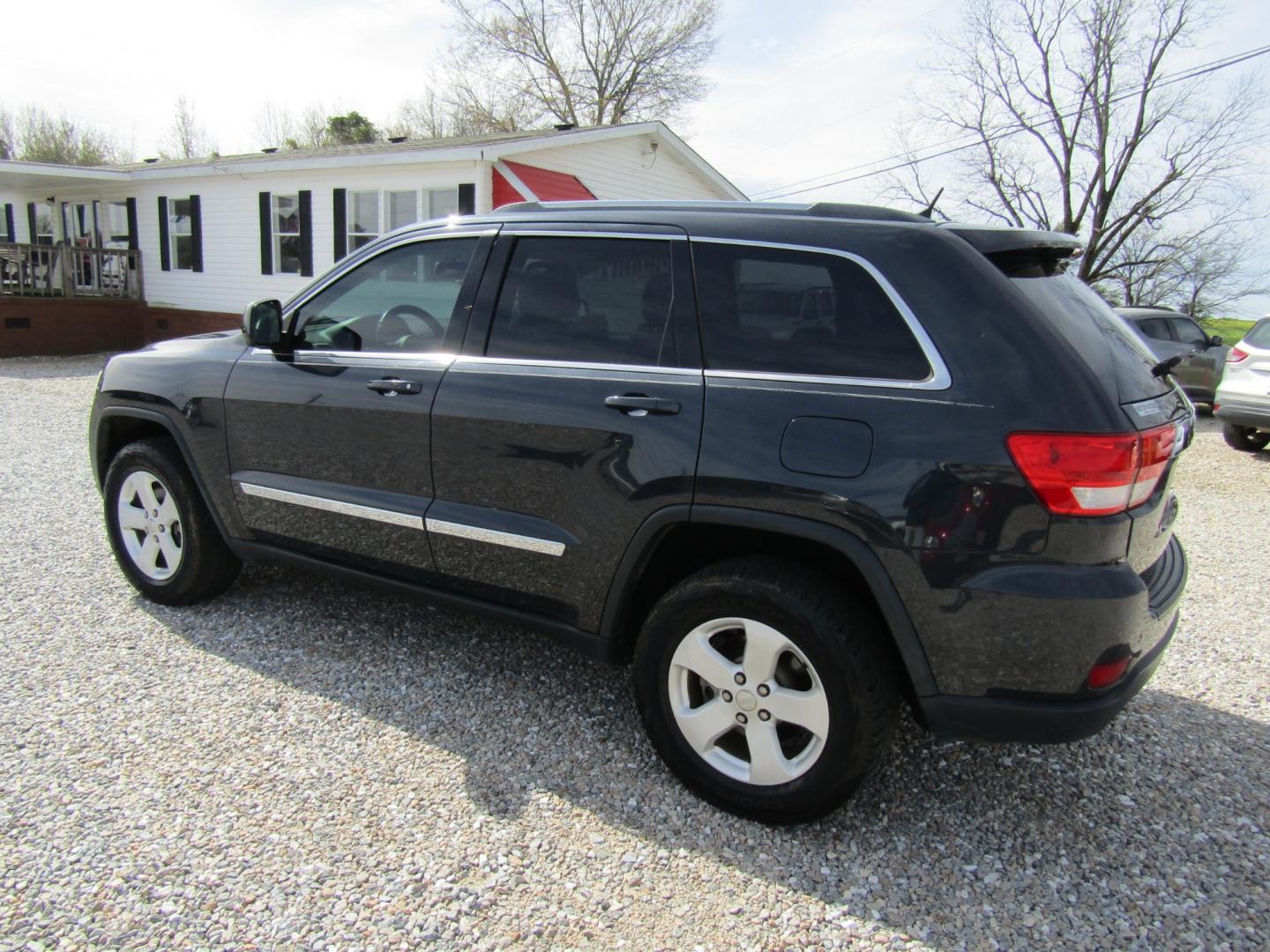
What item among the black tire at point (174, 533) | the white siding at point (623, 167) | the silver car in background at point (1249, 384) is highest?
the white siding at point (623, 167)

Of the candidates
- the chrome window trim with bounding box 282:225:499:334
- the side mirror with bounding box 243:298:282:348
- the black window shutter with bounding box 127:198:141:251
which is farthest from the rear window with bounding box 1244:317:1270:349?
the black window shutter with bounding box 127:198:141:251

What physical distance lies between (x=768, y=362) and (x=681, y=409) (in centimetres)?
29

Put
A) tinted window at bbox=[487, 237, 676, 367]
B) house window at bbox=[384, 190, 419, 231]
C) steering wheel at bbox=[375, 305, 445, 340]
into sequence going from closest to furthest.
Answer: tinted window at bbox=[487, 237, 676, 367], steering wheel at bbox=[375, 305, 445, 340], house window at bbox=[384, 190, 419, 231]

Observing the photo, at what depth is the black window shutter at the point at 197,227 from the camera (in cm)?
1641

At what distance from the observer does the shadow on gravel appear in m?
2.40

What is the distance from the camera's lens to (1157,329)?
39.2ft

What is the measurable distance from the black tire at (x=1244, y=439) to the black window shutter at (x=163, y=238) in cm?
1817

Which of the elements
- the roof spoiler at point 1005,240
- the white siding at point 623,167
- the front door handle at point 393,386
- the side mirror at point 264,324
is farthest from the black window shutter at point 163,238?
the roof spoiler at point 1005,240

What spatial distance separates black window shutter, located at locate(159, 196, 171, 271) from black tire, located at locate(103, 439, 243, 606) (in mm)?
15380

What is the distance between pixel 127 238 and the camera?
1806cm

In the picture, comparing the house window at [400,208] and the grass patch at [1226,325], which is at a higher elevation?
the house window at [400,208]

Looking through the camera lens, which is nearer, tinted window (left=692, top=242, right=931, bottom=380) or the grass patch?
tinted window (left=692, top=242, right=931, bottom=380)

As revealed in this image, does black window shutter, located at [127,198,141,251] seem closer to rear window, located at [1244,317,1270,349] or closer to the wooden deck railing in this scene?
the wooden deck railing

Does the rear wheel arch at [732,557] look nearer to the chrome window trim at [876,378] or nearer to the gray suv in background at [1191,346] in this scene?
the chrome window trim at [876,378]
